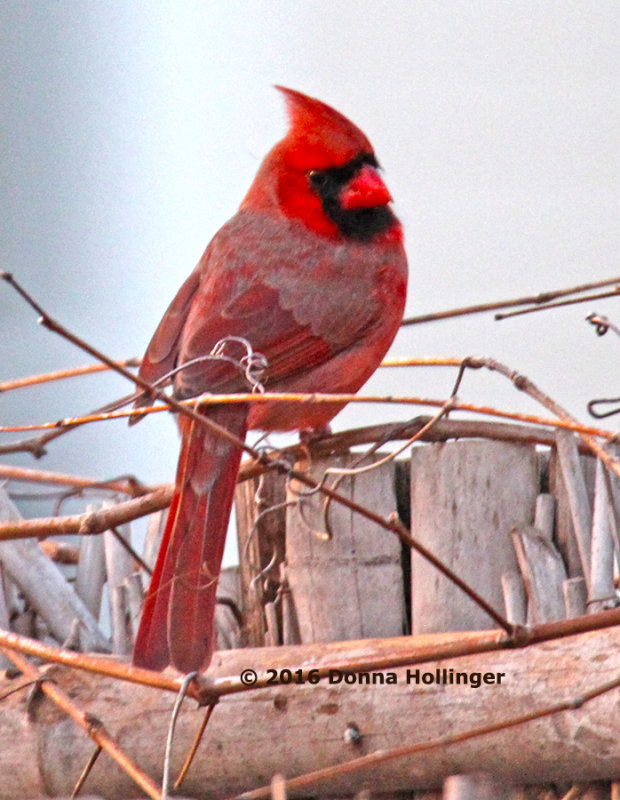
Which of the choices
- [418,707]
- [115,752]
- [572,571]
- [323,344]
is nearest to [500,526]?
[572,571]

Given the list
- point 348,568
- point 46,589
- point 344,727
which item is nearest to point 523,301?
point 348,568

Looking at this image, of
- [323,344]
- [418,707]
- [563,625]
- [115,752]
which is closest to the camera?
[563,625]

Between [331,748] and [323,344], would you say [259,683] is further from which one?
[323,344]

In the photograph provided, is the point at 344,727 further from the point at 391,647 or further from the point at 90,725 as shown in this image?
the point at 90,725

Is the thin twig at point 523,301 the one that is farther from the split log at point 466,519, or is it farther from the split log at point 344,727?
the split log at point 344,727

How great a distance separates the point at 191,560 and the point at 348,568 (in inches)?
9.5

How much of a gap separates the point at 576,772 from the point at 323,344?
774mm

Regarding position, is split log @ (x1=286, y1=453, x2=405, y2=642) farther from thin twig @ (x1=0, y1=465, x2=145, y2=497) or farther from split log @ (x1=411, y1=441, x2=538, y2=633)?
thin twig @ (x1=0, y1=465, x2=145, y2=497)

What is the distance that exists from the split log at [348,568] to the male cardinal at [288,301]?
0.15m

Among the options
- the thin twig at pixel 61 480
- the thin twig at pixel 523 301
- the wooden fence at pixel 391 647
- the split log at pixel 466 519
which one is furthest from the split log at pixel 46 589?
the thin twig at pixel 523 301

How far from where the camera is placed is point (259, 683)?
→ 1.07 metres

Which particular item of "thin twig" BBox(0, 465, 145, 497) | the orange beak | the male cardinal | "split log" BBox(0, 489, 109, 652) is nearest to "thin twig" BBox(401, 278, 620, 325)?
the male cardinal

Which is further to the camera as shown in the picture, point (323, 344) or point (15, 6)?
point (15, 6)

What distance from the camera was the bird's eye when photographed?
6.38ft
